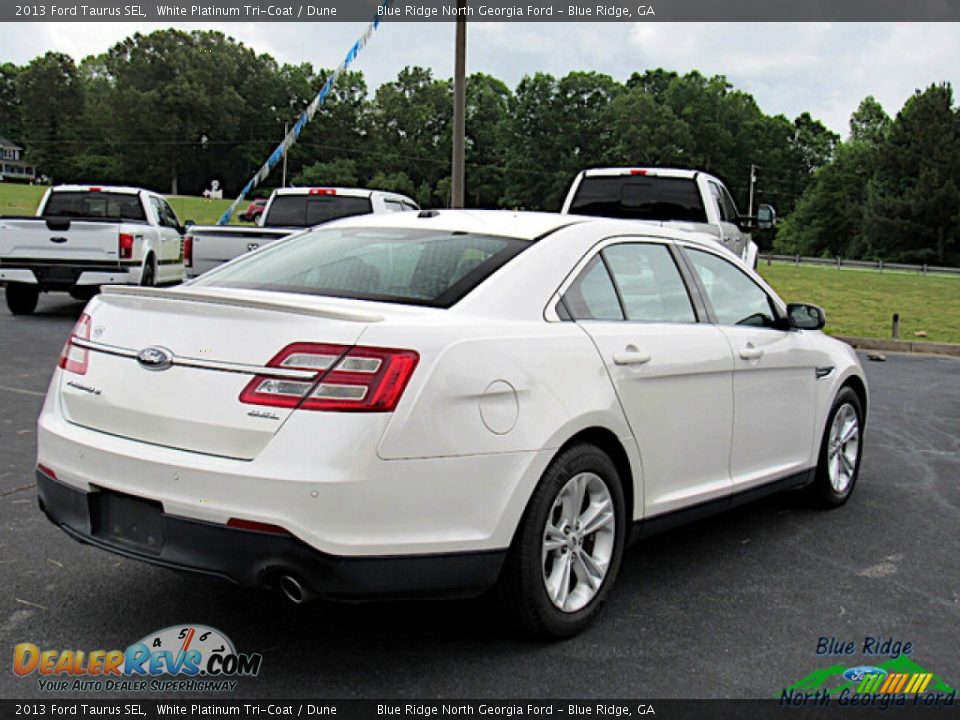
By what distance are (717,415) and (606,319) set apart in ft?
2.68

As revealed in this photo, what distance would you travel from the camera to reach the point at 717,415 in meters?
4.57

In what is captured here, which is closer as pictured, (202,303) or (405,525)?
(405,525)

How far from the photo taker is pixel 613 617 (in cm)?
404

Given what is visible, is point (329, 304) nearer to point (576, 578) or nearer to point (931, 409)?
point (576, 578)

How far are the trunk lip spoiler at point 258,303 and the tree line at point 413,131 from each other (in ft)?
290

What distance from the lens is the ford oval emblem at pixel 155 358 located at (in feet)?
11.1

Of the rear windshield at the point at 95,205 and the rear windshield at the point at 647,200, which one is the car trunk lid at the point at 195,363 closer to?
the rear windshield at the point at 647,200

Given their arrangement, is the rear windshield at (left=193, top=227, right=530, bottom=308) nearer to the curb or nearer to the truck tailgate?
the truck tailgate

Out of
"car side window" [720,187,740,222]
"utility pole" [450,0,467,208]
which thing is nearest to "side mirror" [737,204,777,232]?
"car side window" [720,187,740,222]

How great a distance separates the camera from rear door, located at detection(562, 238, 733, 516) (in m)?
4.05

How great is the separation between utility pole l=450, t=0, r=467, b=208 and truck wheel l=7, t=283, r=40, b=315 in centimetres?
685

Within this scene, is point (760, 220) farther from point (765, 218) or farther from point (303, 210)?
point (303, 210)

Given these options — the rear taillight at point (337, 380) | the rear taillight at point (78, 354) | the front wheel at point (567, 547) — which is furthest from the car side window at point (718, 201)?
the rear taillight at point (337, 380)

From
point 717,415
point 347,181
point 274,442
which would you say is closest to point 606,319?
point 717,415
